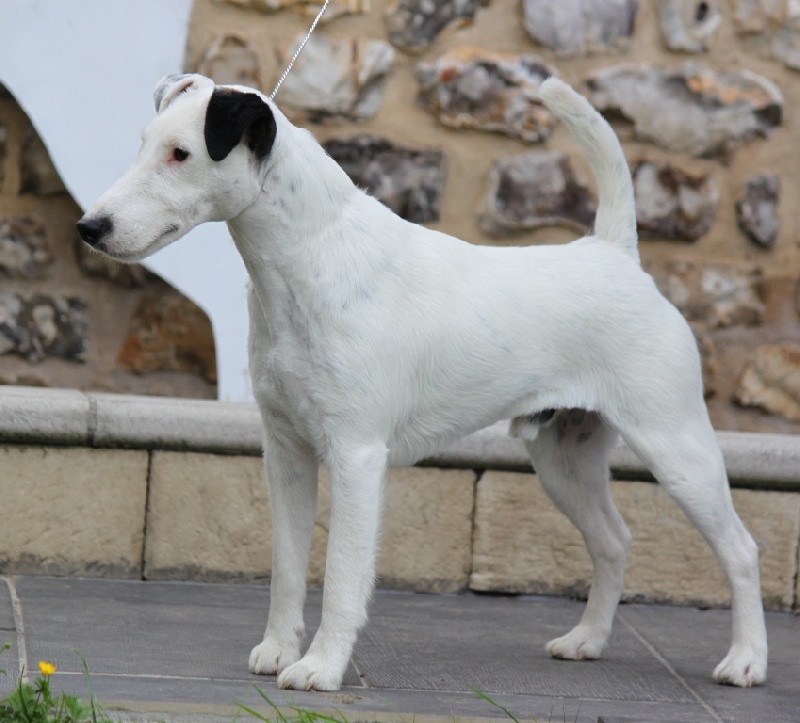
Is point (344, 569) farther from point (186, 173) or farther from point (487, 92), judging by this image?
point (487, 92)

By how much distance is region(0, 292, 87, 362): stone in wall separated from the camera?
15.3 feet

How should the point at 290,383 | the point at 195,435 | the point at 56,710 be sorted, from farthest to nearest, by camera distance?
the point at 195,435 → the point at 290,383 → the point at 56,710

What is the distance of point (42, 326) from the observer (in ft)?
15.4

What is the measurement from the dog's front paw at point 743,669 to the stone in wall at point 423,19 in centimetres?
248

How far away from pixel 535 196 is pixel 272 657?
88.0 inches

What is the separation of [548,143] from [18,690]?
2.94 meters

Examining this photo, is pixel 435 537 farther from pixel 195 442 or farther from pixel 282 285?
pixel 282 285

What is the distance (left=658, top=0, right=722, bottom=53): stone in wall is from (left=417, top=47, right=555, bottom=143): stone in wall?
475 mm

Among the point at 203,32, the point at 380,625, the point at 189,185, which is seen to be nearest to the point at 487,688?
the point at 380,625

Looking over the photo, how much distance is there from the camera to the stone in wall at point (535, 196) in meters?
4.79

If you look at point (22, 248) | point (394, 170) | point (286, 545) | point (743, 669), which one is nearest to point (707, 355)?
point (394, 170)

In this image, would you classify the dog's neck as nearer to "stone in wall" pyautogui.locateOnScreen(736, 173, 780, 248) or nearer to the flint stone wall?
the flint stone wall

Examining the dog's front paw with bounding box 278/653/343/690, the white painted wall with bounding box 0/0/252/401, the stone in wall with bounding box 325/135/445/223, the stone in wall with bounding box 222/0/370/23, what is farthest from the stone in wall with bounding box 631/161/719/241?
the dog's front paw with bounding box 278/653/343/690

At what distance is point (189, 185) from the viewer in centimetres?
281
